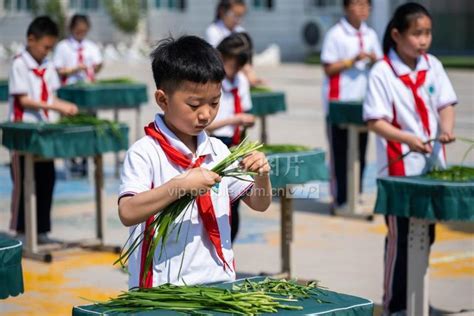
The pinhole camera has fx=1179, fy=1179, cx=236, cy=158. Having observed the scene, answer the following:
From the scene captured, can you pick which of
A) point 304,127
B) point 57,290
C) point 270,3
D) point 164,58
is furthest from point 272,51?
point 164,58

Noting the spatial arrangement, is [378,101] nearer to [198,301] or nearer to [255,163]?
[255,163]

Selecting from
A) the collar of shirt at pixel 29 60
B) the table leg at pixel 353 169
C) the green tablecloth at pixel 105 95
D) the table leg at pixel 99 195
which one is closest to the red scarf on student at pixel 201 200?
the table leg at pixel 99 195

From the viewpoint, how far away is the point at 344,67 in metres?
11.2

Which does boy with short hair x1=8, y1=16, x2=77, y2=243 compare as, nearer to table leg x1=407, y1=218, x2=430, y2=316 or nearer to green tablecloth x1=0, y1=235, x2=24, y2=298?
table leg x1=407, y1=218, x2=430, y2=316

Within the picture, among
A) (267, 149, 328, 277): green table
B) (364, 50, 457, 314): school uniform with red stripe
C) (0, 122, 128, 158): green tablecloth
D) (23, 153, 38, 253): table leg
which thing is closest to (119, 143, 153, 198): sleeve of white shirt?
(364, 50, 457, 314): school uniform with red stripe

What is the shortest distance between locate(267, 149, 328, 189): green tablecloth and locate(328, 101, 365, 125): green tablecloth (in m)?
2.32

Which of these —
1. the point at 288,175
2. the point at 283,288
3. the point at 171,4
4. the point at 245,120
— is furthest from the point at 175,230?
the point at 171,4

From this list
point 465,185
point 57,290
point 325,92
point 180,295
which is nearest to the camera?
point 180,295

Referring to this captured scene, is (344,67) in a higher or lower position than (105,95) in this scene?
higher

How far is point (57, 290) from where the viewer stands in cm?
827

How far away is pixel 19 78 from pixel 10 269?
14.8ft

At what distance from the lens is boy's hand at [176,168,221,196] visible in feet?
13.8

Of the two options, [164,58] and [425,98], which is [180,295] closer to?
[164,58]

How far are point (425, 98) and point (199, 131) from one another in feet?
10.2
